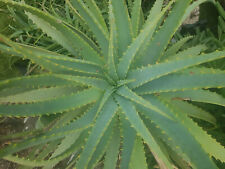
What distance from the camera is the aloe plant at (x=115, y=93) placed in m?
0.54

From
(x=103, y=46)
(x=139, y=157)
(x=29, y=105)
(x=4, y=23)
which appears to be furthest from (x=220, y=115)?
(x=4, y=23)

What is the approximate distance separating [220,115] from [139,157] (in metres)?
0.45

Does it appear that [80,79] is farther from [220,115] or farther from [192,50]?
[220,115]

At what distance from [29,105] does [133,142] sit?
10.8 inches

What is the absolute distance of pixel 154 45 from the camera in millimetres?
672

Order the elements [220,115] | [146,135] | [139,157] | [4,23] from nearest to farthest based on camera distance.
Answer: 1. [146,135]
2. [139,157]
3. [220,115]
4. [4,23]

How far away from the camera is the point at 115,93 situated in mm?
615

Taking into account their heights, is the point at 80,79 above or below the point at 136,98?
above

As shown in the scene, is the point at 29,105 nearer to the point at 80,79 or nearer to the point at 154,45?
the point at 80,79

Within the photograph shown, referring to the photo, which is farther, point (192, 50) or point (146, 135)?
point (192, 50)

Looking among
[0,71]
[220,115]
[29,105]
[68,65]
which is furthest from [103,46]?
[0,71]

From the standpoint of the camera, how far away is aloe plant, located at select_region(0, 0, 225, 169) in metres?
0.54

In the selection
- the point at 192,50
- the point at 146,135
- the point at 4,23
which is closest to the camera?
the point at 146,135

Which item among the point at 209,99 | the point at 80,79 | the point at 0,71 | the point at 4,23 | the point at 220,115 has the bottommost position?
the point at 220,115
